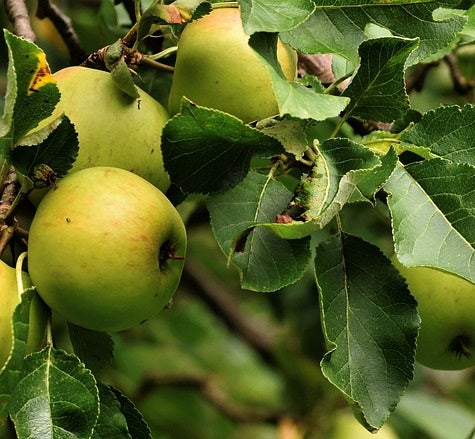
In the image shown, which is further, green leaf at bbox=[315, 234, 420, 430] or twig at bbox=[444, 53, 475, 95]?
twig at bbox=[444, 53, 475, 95]

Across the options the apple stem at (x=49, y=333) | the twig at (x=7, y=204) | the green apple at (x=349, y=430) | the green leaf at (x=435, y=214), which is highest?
the twig at (x=7, y=204)

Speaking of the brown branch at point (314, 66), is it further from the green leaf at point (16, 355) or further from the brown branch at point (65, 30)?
the green leaf at point (16, 355)

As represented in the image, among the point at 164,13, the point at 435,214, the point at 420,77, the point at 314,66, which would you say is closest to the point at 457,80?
the point at 420,77

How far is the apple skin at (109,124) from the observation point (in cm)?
115

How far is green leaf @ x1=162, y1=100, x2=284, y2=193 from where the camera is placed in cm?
108

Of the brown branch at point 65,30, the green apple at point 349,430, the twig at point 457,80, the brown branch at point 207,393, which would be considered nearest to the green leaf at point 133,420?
the brown branch at point 65,30

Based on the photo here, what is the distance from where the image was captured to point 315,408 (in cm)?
240

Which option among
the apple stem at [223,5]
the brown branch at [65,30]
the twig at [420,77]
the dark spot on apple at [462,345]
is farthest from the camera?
the twig at [420,77]

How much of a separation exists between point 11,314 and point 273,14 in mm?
440

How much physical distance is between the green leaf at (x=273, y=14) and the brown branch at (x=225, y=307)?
5.24 ft

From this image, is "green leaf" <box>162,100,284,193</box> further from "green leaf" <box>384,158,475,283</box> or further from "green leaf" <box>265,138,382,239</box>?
"green leaf" <box>384,158,475,283</box>

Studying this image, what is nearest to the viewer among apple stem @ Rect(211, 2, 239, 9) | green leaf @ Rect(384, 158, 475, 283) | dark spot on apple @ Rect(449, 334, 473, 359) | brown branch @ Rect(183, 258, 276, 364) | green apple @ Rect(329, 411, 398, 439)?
green leaf @ Rect(384, 158, 475, 283)

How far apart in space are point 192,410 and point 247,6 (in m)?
1.86

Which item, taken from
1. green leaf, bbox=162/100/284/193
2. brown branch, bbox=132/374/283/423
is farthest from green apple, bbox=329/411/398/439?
green leaf, bbox=162/100/284/193
